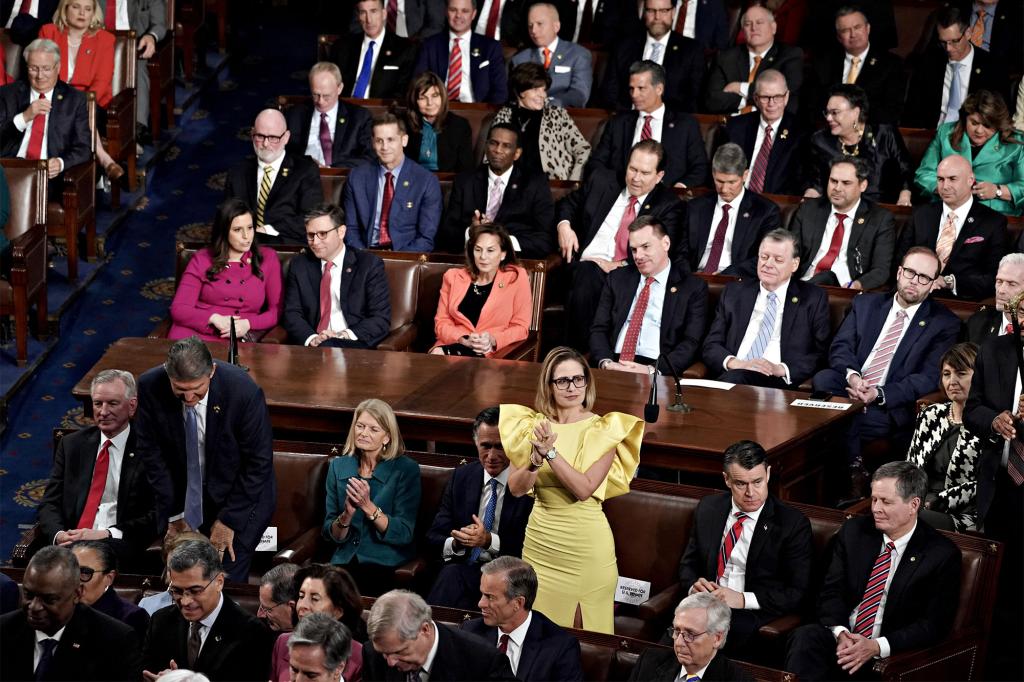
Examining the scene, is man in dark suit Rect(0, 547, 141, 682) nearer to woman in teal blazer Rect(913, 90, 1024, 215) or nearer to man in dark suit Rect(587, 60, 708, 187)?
man in dark suit Rect(587, 60, 708, 187)

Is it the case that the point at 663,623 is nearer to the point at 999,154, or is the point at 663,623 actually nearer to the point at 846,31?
the point at 999,154

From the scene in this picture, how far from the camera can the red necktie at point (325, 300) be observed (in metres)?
6.22

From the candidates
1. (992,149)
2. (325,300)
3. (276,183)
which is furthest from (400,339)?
(992,149)

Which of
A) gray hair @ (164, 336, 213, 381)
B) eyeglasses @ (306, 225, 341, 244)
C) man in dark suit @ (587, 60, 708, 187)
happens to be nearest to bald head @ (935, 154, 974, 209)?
man in dark suit @ (587, 60, 708, 187)

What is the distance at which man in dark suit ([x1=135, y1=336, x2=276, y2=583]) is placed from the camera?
4539 millimetres

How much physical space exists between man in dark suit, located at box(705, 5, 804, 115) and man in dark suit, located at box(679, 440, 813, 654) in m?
3.57

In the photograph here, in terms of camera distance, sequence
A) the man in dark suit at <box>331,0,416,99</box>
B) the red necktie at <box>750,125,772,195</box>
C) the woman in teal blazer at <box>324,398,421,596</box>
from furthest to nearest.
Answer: the man in dark suit at <box>331,0,416,99</box>, the red necktie at <box>750,125,772,195</box>, the woman in teal blazer at <box>324,398,421,596</box>

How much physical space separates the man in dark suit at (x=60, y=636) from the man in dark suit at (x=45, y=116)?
3.70m

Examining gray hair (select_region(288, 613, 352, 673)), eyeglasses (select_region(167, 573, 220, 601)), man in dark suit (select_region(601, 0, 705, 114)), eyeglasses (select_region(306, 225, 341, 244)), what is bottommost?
eyeglasses (select_region(167, 573, 220, 601))

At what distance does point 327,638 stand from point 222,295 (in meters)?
2.84

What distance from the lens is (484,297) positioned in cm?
614

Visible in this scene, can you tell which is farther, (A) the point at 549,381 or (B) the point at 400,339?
(B) the point at 400,339

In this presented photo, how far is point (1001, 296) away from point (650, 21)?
2.79 meters

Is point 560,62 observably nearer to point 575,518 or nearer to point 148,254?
point 148,254
